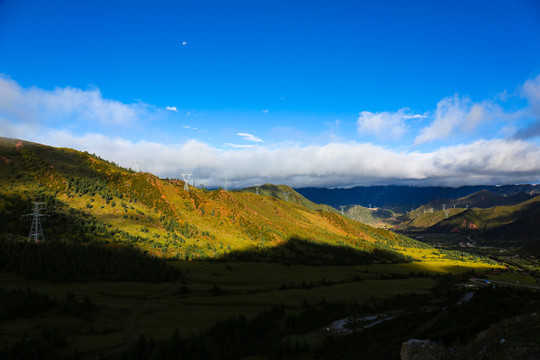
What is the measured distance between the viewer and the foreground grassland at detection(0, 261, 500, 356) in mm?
45312

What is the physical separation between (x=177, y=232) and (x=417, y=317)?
4715 inches

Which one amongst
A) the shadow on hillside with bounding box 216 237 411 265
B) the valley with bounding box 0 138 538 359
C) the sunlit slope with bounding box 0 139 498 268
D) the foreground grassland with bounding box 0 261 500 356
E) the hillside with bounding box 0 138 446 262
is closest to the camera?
the valley with bounding box 0 138 538 359

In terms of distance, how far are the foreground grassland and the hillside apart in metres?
27.4

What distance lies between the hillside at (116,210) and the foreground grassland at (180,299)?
27441 mm

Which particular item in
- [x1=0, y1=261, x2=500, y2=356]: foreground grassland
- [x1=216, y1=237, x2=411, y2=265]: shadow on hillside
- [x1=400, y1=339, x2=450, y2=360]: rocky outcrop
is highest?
[x1=400, y1=339, x2=450, y2=360]: rocky outcrop

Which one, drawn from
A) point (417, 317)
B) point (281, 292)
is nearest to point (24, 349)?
point (417, 317)

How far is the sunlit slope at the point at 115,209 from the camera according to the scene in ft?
348

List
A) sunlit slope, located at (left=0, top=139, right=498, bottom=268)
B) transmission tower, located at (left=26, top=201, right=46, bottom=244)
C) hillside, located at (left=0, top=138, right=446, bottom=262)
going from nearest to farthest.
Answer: transmission tower, located at (left=26, top=201, right=46, bottom=244) → hillside, located at (left=0, top=138, right=446, bottom=262) → sunlit slope, located at (left=0, top=139, right=498, bottom=268)

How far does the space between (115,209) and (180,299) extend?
85.2 m

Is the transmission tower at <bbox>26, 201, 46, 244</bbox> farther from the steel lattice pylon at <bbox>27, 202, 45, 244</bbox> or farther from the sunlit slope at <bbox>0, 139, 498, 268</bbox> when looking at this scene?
the sunlit slope at <bbox>0, 139, 498, 268</bbox>

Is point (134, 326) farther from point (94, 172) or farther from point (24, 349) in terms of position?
point (94, 172)

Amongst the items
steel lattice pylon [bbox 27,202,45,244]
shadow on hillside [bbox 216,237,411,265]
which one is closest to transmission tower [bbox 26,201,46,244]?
steel lattice pylon [bbox 27,202,45,244]

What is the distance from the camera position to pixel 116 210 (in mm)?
132875

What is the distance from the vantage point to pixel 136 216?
134125 mm
